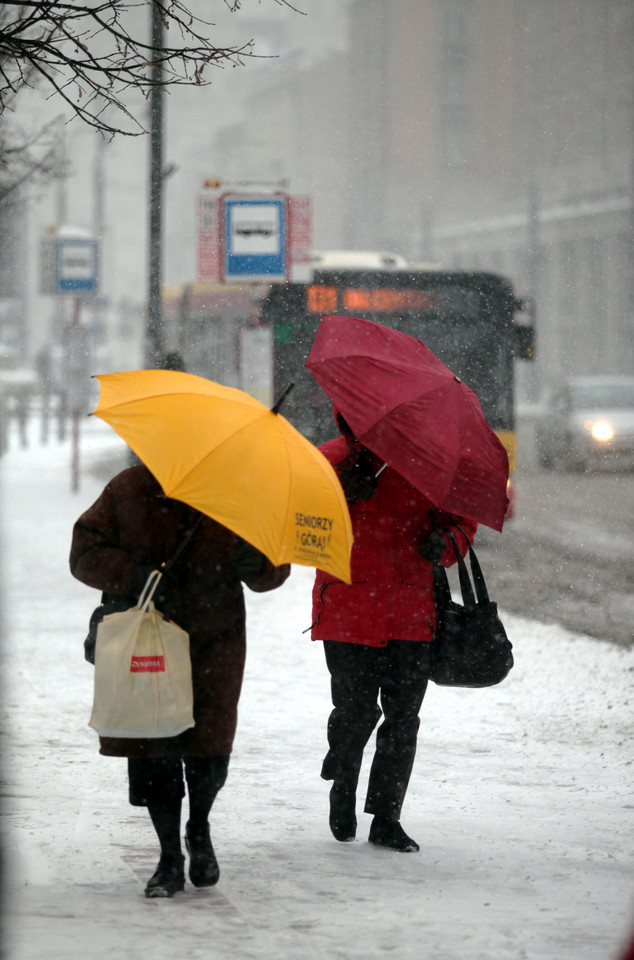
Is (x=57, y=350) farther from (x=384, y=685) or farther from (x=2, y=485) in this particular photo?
(x=384, y=685)

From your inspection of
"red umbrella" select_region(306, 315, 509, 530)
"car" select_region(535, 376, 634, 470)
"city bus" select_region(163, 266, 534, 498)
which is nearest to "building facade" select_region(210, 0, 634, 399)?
"car" select_region(535, 376, 634, 470)

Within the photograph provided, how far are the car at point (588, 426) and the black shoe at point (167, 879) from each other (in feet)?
70.2

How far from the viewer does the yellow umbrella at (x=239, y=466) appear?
4020 millimetres

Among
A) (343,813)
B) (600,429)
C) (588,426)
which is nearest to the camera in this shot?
(343,813)

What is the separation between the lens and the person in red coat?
493 centimetres

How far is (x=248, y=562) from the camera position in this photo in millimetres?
4266

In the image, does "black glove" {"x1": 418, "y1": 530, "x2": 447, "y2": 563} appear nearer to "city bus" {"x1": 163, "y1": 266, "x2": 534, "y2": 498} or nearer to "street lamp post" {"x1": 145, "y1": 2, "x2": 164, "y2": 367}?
Answer: "street lamp post" {"x1": 145, "y1": 2, "x2": 164, "y2": 367}

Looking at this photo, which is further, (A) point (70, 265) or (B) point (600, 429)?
(B) point (600, 429)

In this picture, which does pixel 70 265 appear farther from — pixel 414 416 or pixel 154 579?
pixel 154 579

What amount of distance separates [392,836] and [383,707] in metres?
0.43

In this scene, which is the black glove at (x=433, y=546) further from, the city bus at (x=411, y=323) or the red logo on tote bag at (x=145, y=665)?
the city bus at (x=411, y=323)

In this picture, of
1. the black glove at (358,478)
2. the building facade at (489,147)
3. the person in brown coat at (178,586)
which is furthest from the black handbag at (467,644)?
the building facade at (489,147)

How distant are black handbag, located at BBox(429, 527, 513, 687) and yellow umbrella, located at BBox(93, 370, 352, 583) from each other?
929 millimetres

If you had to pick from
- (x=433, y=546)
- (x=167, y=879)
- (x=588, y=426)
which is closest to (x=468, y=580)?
(x=433, y=546)
